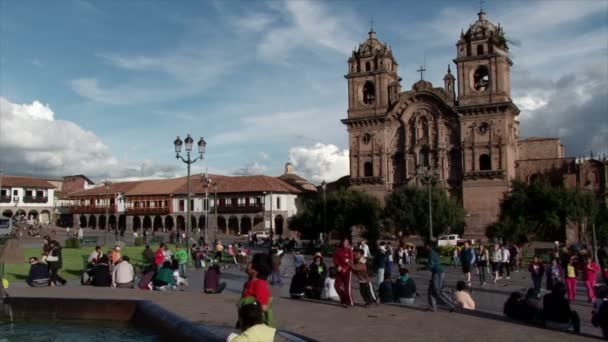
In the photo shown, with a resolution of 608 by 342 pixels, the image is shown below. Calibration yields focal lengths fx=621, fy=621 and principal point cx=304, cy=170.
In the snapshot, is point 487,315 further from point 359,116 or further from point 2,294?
point 359,116

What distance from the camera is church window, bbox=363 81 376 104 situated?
59.4m

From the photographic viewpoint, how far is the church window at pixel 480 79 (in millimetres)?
54094

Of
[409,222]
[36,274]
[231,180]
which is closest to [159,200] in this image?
[231,180]

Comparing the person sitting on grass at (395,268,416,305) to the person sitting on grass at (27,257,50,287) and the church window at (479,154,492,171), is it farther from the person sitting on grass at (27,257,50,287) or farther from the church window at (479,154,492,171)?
the church window at (479,154,492,171)

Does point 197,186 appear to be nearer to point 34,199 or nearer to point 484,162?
point 34,199

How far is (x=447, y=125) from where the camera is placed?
181 ft

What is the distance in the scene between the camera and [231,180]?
7650cm

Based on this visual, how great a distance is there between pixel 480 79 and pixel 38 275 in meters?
45.4

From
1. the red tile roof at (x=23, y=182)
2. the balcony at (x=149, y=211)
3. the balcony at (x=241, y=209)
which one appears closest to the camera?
the balcony at (x=241, y=209)

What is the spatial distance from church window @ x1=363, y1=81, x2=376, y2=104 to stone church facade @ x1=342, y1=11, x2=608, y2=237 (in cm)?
10

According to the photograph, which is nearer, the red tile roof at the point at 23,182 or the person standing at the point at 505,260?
the person standing at the point at 505,260

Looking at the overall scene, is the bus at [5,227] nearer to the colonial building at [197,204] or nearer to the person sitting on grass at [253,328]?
the colonial building at [197,204]

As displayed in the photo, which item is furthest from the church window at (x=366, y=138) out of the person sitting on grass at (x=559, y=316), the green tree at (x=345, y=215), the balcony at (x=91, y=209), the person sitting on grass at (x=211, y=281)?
the person sitting on grass at (x=559, y=316)

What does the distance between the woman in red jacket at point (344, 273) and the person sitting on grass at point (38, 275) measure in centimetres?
892
